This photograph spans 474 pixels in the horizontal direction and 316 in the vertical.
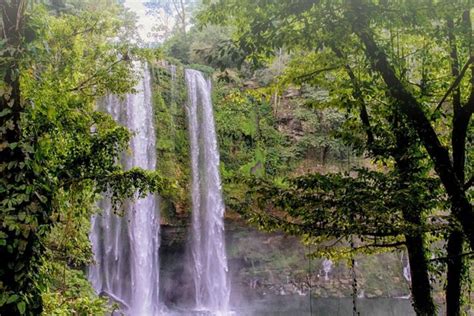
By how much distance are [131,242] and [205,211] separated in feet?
10.3

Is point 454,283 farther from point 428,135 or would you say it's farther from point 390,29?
point 390,29

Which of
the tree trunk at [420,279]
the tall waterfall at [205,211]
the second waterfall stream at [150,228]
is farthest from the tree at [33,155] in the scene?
the tall waterfall at [205,211]

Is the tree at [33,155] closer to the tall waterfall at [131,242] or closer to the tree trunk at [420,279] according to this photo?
the tree trunk at [420,279]

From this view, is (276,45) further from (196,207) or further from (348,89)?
(196,207)

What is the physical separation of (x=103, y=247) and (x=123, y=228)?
2.83 ft

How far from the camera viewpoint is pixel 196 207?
15.3 m

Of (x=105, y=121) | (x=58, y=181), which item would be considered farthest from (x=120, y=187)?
(x=105, y=121)

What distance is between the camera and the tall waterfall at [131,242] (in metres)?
13.1

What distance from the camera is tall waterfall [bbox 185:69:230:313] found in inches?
606

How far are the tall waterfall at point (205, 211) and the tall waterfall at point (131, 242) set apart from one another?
1.97 meters

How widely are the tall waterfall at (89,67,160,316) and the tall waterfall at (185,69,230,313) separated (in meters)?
1.97

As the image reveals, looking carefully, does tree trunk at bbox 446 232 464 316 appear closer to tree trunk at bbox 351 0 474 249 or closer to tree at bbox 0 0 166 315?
tree trunk at bbox 351 0 474 249

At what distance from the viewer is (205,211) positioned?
1547 cm

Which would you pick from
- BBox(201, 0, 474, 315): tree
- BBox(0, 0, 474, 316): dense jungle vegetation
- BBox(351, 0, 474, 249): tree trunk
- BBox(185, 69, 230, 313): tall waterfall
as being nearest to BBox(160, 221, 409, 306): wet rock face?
BBox(185, 69, 230, 313): tall waterfall
